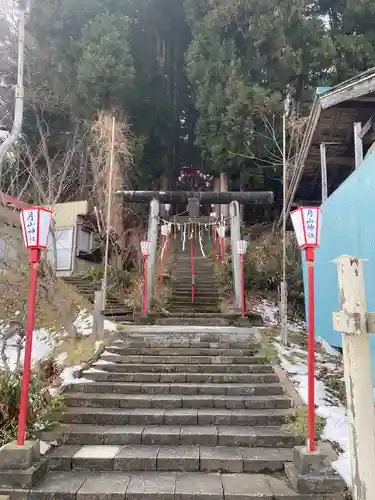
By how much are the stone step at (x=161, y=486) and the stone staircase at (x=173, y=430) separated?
1 centimetres

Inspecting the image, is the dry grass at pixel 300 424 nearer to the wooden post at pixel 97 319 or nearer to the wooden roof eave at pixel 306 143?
the wooden post at pixel 97 319

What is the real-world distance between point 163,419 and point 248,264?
32.1ft

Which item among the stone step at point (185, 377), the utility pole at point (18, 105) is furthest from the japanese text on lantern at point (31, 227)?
the stone step at point (185, 377)

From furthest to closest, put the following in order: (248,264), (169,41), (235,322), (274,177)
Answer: (169,41) → (274,177) → (248,264) → (235,322)

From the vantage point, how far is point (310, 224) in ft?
15.1

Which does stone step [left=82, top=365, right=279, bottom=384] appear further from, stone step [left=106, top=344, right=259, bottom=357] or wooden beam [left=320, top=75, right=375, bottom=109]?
wooden beam [left=320, top=75, right=375, bottom=109]

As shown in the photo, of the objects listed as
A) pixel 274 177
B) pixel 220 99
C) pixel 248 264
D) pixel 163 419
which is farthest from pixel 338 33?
pixel 163 419

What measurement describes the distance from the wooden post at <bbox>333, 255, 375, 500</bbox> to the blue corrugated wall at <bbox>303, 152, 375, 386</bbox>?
1397 mm

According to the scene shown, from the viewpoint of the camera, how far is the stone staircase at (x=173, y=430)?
4.20 m

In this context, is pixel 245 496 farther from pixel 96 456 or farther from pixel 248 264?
pixel 248 264

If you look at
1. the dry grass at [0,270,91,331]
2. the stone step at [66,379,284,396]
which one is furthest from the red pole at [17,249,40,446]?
the dry grass at [0,270,91,331]

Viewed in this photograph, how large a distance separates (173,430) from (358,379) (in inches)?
134

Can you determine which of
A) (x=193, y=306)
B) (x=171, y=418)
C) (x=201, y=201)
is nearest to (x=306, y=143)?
(x=201, y=201)

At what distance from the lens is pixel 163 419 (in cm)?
559
